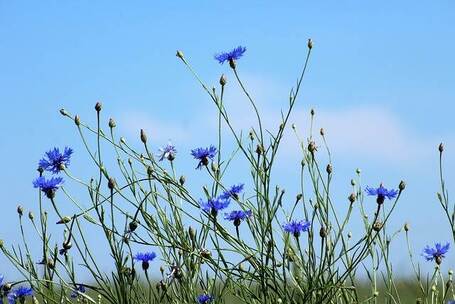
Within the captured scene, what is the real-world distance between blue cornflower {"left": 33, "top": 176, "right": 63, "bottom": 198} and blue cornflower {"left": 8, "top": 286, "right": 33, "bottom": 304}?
515 millimetres

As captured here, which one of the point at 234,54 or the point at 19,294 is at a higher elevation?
the point at 234,54

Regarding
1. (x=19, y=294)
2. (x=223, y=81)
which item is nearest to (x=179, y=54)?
(x=223, y=81)

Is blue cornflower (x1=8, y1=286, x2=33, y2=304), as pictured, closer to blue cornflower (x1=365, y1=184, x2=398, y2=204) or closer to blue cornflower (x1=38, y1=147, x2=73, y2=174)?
blue cornflower (x1=38, y1=147, x2=73, y2=174)

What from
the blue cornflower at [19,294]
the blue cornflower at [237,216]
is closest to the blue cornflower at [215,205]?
the blue cornflower at [237,216]

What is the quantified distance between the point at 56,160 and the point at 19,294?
0.59 meters

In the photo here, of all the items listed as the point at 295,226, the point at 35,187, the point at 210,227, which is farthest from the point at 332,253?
the point at 35,187

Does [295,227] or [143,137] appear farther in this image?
[143,137]

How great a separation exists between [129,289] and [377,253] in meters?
1.05

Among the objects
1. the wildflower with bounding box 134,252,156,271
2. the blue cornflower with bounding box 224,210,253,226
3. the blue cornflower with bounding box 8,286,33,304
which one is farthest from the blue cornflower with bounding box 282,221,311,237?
the blue cornflower with bounding box 8,286,33,304

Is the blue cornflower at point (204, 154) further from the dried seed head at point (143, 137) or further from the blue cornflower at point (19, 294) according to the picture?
the blue cornflower at point (19, 294)

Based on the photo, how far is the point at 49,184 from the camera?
10.6 feet

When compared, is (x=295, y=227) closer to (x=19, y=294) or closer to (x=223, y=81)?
(x=223, y=81)

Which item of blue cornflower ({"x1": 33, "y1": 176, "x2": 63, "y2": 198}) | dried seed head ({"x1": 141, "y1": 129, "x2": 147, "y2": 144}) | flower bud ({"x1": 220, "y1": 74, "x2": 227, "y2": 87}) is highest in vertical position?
flower bud ({"x1": 220, "y1": 74, "x2": 227, "y2": 87})

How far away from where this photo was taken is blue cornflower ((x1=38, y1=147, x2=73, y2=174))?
339 centimetres
